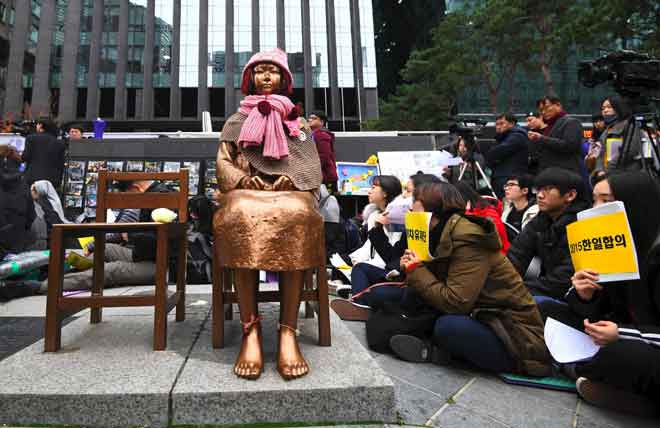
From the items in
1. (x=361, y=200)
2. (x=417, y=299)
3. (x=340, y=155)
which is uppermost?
(x=340, y=155)

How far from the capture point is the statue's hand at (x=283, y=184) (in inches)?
94.9

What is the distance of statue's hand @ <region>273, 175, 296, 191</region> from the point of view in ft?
7.91

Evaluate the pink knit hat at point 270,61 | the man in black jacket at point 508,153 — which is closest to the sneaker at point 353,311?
the pink knit hat at point 270,61

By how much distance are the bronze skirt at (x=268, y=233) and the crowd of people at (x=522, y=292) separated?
2.81 ft

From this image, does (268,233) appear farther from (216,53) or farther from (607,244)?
(216,53)

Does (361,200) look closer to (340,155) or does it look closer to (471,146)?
(340,155)

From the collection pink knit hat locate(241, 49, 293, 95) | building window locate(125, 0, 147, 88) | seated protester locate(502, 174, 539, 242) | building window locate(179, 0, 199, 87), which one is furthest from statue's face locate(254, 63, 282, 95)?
building window locate(125, 0, 147, 88)

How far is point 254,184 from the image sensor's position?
2.39 metres

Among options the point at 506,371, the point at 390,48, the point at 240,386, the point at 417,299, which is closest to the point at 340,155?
the point at 417,299

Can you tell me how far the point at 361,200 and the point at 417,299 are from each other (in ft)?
14.2

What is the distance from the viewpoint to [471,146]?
216 inches

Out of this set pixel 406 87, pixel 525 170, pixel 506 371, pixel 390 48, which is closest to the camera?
pixel 506 371

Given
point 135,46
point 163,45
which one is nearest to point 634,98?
point 163,45

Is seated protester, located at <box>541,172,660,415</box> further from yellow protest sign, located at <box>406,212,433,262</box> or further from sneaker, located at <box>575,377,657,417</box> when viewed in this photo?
yellow protest sign, located at <box>406,212,433,262</box>
